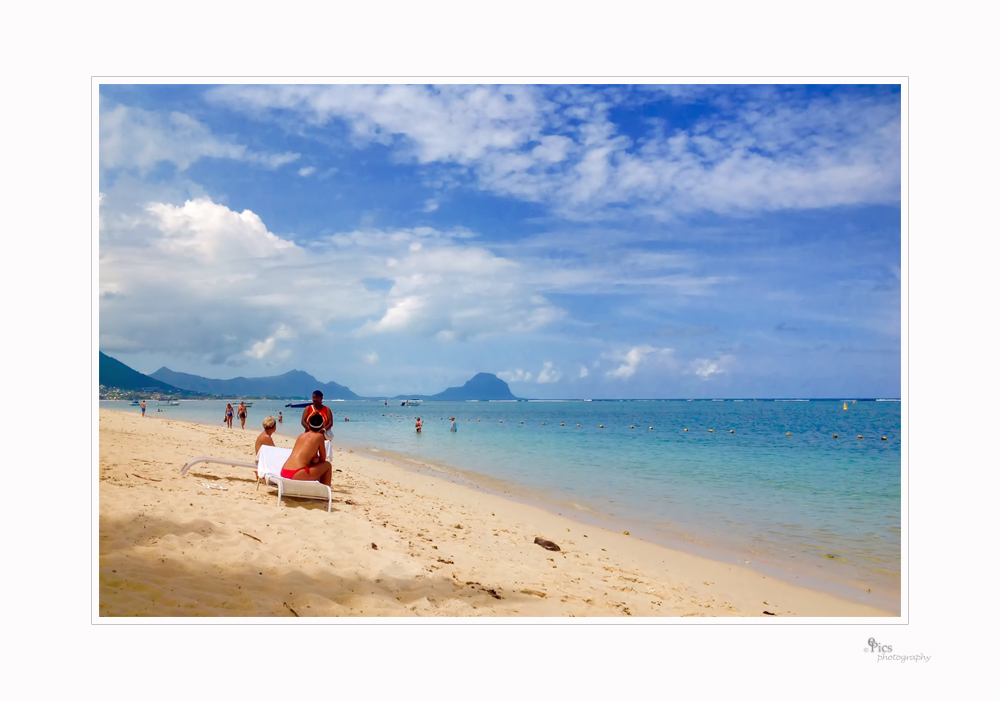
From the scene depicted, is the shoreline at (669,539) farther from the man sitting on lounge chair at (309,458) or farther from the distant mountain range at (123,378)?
the distant mountain range at (123,378)

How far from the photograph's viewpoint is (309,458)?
7824 mm

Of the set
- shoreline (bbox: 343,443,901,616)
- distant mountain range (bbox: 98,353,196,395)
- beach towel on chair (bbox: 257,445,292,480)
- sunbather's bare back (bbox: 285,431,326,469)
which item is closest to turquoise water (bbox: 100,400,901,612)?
shoreline (bbox: 343,443,901,616)

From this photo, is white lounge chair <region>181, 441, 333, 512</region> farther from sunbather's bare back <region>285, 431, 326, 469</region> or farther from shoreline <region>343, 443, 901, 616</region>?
shoreline <region>343, 443, 901, 616</region>

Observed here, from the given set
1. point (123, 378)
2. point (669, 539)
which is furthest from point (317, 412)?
point (669, 539)

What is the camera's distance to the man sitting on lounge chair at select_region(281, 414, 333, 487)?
25.4ft

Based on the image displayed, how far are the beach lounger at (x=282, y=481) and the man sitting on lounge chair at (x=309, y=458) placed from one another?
128mm

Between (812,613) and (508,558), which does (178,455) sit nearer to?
(508,558)

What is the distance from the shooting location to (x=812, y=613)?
6.28 metres

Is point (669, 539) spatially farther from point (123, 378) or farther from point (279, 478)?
point (123, 378)
